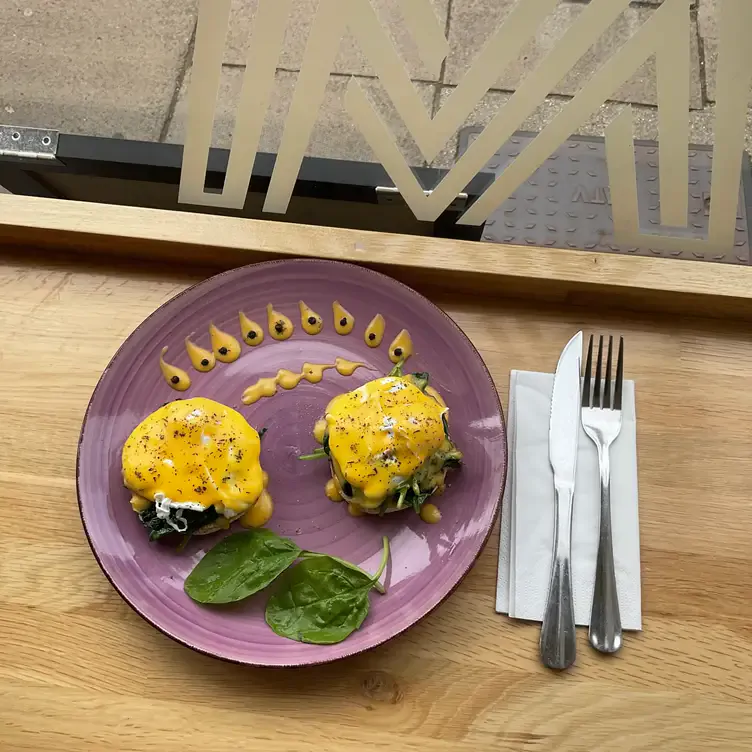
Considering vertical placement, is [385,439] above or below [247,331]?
below

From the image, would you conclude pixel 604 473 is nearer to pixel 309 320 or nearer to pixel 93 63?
pixel 309 320

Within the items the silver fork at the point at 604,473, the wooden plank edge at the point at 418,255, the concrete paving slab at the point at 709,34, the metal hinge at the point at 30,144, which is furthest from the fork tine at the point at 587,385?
the concrete paving slab at the point at 709,34

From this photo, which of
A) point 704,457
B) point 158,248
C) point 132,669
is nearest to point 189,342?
point 158,248

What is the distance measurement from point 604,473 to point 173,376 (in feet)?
1.86

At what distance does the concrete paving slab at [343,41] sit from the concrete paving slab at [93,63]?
130mm

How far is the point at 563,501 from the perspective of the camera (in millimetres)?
856

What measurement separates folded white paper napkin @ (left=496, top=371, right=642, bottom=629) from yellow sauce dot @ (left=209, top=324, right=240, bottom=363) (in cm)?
37

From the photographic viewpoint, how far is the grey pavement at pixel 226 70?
1.67 metres

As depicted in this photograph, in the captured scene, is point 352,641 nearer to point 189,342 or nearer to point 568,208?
point 189,342

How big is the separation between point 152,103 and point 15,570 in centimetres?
127

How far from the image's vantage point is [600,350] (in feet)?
2.91

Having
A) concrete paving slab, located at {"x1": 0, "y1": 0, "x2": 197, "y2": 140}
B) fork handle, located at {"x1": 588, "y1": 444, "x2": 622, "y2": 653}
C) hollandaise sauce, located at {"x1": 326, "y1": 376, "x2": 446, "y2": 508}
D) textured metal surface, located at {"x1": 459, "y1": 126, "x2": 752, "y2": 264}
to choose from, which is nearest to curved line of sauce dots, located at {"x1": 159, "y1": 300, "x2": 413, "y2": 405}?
hollandaise sauce, located at {"x1": 326, "y1": 376, "x2": 446, "y2": 508}

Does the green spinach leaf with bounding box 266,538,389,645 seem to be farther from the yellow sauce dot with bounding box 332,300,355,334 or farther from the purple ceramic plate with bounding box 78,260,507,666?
the yellow sauce dot with bounding box 332,300,355,334

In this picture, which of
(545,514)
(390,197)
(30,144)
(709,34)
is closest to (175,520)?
(545,514)
